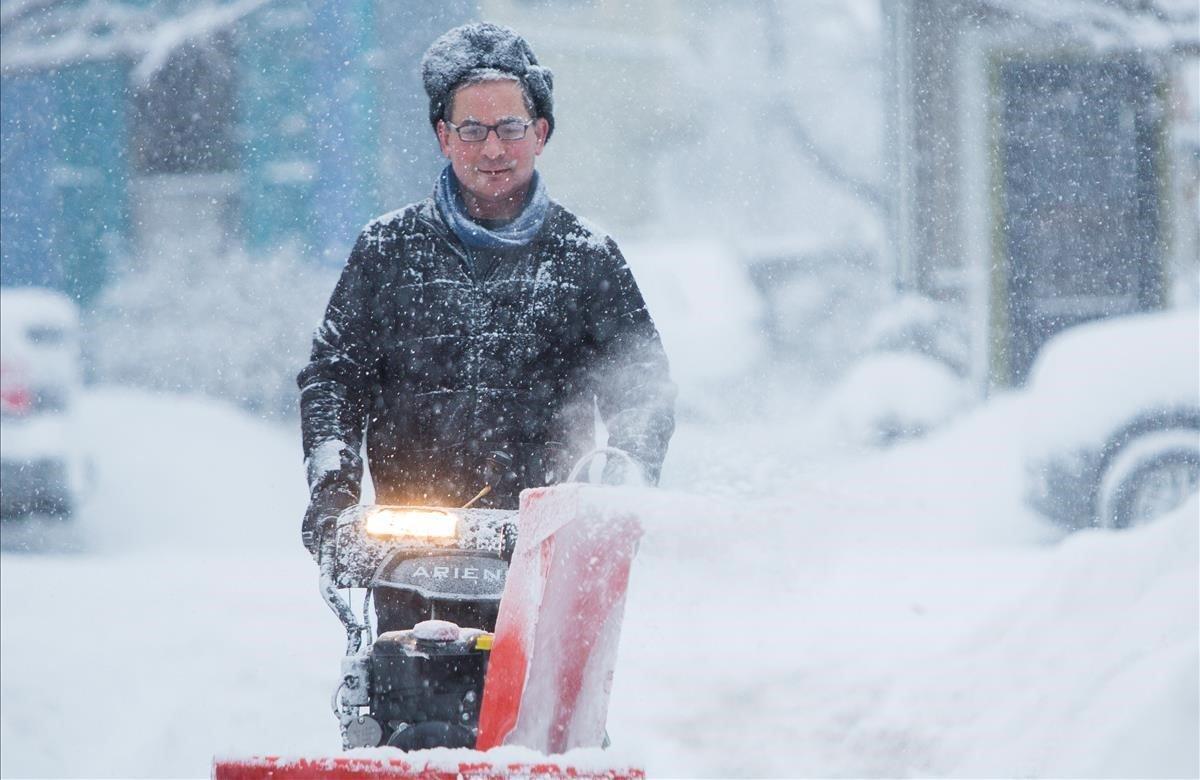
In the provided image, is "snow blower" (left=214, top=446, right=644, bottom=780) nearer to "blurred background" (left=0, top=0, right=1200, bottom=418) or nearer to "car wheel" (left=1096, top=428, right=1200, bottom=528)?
"car wheel" (left=1096, top=428, right=1200, bottom=528)

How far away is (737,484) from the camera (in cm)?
762

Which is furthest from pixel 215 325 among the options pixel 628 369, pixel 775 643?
pixel 628 369

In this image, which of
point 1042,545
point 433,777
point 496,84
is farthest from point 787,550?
point 1042,545

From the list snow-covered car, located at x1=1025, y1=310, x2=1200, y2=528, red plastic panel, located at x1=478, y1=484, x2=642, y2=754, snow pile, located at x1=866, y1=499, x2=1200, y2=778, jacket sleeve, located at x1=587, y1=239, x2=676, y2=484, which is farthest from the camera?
snow-covered car, located at x1=1025, y1=310, x2=1200, y2=528

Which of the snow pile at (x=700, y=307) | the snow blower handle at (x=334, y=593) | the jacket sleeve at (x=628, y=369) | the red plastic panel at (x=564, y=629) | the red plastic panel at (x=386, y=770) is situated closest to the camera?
the red plastic panel at (x=386, y=770)

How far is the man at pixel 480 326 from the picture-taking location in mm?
3330

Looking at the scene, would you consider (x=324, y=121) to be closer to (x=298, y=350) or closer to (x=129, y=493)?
(x=298, y=350)

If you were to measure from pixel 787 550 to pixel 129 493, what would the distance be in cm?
689

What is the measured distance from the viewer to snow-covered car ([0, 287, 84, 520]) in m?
6.77

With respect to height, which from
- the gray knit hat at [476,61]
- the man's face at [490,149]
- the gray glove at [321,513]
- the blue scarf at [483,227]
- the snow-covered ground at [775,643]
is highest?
the gray knit hat at [476,61]

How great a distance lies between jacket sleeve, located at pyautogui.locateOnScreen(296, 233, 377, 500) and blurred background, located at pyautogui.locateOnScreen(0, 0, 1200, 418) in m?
5.77

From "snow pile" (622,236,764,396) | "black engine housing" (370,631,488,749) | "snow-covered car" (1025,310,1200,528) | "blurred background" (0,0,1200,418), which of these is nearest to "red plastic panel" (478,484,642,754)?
"black engine housing" (370,631,488,749)

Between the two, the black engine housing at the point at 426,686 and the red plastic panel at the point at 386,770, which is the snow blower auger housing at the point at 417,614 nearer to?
the black engine housing at the point at 426,686

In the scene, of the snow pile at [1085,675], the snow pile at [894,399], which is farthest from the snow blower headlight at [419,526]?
the snow pile at [894,399]
